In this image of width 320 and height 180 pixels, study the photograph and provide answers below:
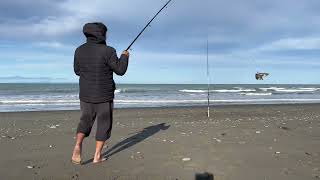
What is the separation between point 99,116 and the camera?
5508 millimetres

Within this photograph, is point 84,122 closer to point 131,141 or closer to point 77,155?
point 77,155

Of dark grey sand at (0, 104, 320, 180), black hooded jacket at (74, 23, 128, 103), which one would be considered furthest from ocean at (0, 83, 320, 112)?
black hooded jacket at (74, 23, 128, 103)

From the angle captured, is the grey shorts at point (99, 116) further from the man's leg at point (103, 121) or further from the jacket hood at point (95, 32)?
the jacket hood at point (95, 32)

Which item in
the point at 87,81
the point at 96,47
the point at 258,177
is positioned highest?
the point at 96,47

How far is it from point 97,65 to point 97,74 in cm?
11

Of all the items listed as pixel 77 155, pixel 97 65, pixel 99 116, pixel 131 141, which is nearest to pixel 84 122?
pixel 99 116

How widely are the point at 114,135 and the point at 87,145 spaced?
1.46 meters

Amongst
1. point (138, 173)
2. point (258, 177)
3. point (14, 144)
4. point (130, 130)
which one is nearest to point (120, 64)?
point (138, 173)

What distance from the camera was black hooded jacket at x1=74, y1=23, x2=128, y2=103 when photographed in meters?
5.34

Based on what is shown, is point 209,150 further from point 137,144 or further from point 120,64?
point 120,64

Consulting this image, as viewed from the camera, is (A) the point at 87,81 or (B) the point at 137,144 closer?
(A) the point at 87,81

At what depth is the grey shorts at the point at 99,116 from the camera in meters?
5.48

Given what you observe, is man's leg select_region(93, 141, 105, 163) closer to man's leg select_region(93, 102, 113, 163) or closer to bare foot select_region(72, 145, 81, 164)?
man's leg select_region(93, 102, 113, 163)

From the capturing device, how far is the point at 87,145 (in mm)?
7176
